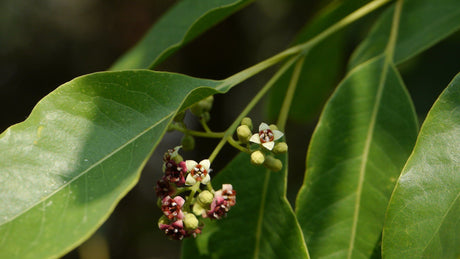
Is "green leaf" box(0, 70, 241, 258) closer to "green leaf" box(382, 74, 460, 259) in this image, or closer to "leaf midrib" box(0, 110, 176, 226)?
"leaf midrib" box(0, 110, 176, 226)

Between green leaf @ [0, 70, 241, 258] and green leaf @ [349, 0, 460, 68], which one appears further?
green leaf @ [349, 0, 460, 68]

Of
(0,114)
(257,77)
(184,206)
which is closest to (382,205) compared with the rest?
(184,206)

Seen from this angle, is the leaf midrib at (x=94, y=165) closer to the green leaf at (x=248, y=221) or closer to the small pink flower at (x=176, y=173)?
the small pink flower at (x=176, y=173)

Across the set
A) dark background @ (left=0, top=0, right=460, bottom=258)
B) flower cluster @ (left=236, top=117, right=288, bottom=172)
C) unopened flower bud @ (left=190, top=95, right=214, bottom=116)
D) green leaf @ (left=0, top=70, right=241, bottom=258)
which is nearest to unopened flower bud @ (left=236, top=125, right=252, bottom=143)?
flower cluster @ (left=236, top=117, right=288, bottom=172)

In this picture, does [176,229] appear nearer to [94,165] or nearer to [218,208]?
[218,208]

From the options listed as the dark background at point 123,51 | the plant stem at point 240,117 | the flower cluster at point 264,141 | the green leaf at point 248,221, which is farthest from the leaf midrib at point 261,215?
the dark background at point 123,51
